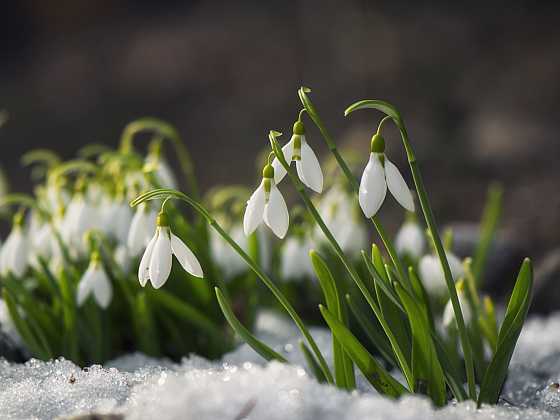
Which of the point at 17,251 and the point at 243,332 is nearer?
the point at 243,332

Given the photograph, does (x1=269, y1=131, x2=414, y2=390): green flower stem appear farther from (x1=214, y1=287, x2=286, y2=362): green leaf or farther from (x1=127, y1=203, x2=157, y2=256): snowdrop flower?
(x1=127, y1=203, x2=157, y2=256): snowdrop flower

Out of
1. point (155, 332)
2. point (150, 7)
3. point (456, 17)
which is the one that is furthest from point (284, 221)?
point (150, 7)

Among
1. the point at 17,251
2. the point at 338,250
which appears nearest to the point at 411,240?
the point at 338,250

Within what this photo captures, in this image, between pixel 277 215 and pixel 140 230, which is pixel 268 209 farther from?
pixel 140 230

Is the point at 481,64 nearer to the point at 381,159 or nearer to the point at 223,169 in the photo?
the point at 223,169

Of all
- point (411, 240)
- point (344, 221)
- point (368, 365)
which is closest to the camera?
point (368, 365)

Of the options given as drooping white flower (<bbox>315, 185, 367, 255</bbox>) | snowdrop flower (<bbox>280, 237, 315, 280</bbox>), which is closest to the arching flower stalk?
drooping white flower (<bbox>315, 185, 367, 255</bbox>)

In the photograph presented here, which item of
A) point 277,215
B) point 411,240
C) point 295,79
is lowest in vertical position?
point 295,79
